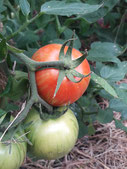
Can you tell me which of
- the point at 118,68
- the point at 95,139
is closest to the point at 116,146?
the point at 95,139

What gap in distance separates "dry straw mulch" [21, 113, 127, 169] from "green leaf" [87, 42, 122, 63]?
0.41 meters

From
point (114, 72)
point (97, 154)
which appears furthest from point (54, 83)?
point (97, 154)

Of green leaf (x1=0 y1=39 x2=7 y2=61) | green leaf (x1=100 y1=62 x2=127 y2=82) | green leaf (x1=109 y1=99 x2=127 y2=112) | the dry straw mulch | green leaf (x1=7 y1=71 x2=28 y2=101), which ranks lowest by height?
the dry straw mulch

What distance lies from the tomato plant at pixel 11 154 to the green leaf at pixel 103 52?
15.5 inches

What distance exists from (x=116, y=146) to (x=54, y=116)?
556 mm

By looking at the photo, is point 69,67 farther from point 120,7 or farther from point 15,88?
point 120,7

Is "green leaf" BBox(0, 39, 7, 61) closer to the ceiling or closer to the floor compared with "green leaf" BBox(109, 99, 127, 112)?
closer to the ceiling

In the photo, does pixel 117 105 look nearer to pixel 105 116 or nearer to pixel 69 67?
pixel 105 116

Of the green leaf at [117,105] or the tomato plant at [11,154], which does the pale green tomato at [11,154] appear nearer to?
the tomato plant at [11,154]

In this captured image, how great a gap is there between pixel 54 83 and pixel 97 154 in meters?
0.60

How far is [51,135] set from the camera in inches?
28.0

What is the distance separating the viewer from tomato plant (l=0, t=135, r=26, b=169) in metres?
0.67

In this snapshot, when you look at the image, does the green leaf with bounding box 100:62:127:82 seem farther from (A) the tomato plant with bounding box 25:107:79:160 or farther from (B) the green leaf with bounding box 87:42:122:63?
(A) the tomato plant with bounding box 25:107:79:160

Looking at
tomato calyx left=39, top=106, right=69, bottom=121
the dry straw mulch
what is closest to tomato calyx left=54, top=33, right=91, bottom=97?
tomato calyx left=39, top=106, right=69, bottom=121
